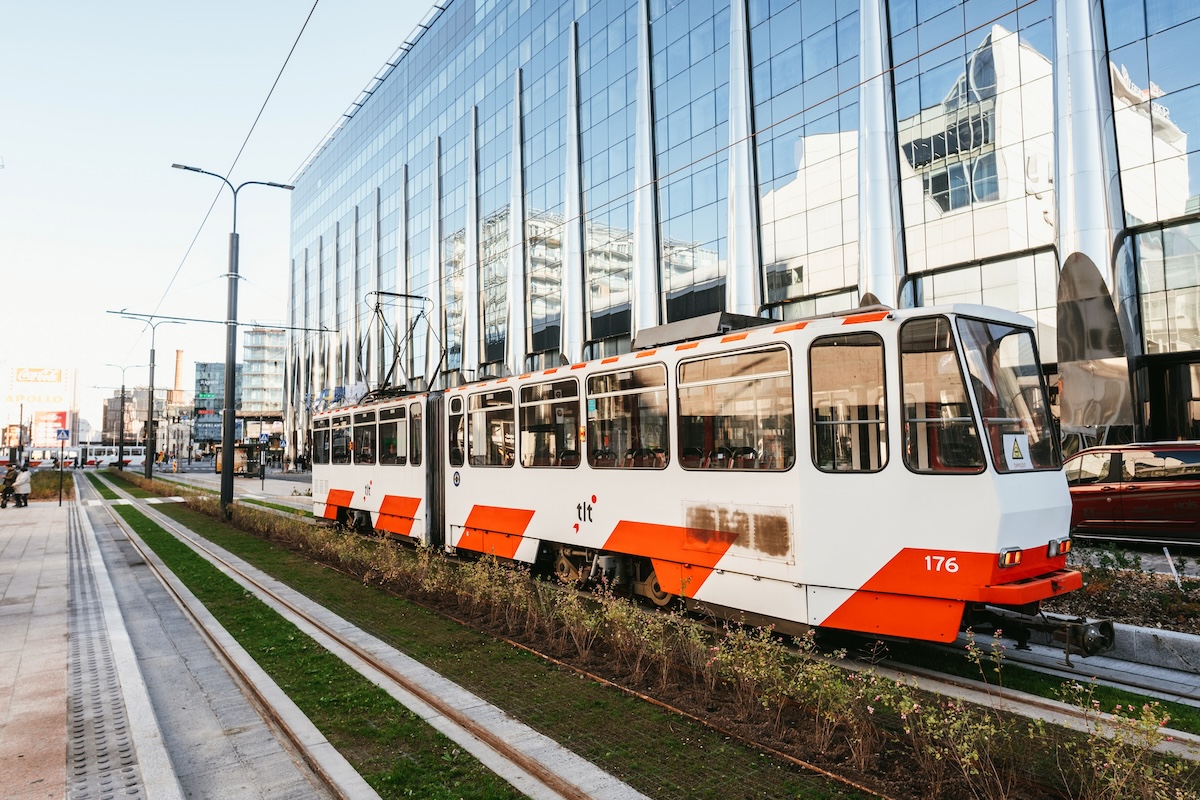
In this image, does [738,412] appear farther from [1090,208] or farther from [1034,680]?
[1090,208]

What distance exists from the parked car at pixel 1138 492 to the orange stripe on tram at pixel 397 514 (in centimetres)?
1151

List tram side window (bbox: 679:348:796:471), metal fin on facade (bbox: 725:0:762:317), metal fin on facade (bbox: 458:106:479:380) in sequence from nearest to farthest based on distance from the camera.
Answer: tram side window (bbox: 679:348:796:471)
metal fin on facade (bbox: 725:0:762:317)
metal fin on facade (bbox: 458:106:479:380)

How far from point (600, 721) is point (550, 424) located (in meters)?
5.49

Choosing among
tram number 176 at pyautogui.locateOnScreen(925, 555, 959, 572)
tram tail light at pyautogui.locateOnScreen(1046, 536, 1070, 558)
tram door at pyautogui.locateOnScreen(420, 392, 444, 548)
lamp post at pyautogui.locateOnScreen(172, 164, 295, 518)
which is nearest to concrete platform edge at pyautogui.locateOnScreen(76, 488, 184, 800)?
tram door at pyautogui.locateOnScreen(420, 392, 444, 548)

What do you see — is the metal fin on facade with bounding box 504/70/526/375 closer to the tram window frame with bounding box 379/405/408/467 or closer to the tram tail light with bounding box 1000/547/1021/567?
the tram window frame with bounding box 379/405/408/467

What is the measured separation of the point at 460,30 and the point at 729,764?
52.9 meters

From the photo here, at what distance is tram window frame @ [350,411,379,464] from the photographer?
16.8 m

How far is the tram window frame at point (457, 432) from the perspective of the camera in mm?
13039

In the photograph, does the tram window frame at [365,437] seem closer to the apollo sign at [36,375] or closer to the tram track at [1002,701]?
the tram track at [1002,701]

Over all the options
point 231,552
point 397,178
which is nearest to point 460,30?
point 397,178

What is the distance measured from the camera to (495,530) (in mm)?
11945

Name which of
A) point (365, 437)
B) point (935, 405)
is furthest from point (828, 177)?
point (935, 405)

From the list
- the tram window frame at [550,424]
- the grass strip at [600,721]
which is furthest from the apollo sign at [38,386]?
the grass strip at [600,721]

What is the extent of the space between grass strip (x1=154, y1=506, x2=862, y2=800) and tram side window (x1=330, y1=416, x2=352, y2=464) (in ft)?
30.8
